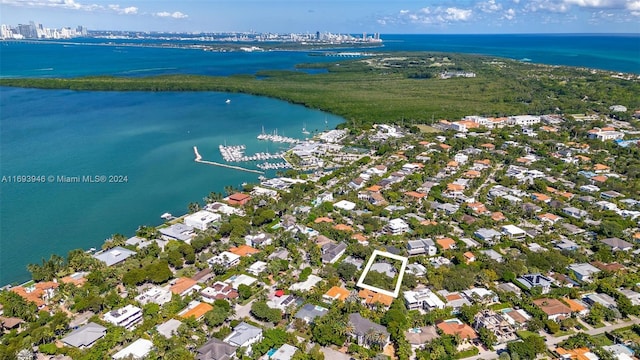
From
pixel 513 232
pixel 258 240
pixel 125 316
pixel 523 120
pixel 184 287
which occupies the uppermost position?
pixel 523 120

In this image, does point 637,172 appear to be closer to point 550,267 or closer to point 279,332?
point 550,267

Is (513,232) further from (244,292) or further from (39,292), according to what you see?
Answer: (39,292)

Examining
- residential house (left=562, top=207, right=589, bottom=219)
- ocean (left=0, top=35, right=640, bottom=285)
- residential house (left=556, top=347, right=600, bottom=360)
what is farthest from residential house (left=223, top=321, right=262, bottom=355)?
residential house (left=562, top=207, right=589, bottom=219)

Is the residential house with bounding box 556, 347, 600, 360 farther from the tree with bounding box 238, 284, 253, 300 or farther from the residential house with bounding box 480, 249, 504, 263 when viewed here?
the tree with bounding box 238, 284, 253, 300

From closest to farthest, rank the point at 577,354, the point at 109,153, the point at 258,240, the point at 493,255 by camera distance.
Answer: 1. the point at 577,354
2. the point at 493,255
3. the point at 258,240
4. the point at 109,153

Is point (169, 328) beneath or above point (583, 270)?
beneath

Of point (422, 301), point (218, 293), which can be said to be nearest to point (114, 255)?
point (218, 293)

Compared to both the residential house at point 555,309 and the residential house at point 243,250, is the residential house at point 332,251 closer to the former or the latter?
the residential house at point 243,250
